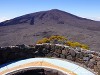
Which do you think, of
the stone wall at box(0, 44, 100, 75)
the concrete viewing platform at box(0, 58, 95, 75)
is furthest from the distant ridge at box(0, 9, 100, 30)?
the concrete viewing platform at box(0, 58, 95, 75)

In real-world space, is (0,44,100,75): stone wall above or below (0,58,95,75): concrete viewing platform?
above

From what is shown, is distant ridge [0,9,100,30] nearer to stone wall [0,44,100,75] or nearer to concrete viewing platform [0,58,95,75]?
stone wall [0,44,100,75]

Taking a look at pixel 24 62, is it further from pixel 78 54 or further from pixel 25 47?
pixel 78 54

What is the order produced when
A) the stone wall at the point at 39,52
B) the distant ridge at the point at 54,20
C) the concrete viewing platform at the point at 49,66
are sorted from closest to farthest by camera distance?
1. the concrete viewing platform at the point at 49,66
2. the stone wall at the point at 39,52
3. the distant ridge at the point at 54,20

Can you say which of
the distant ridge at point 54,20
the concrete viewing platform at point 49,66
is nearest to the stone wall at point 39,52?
the concrete viewing platform at point 49,66

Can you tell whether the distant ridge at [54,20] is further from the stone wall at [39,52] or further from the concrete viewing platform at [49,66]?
the concrete viewing platform at [49,66]

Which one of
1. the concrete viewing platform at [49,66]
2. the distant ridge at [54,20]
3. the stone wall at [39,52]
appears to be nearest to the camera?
the concrete viewing platform at [49,66]

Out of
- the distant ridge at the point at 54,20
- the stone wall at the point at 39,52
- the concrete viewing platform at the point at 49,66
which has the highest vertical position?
the stone wall at the point at 39,52

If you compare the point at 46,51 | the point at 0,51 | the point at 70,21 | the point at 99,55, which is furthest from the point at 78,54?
the point at 70,21

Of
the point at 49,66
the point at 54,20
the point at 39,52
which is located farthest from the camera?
the point at 54,20

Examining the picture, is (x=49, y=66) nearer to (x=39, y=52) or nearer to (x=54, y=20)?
(x=39, y=52)

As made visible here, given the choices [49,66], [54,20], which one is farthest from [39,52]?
[54,20]
